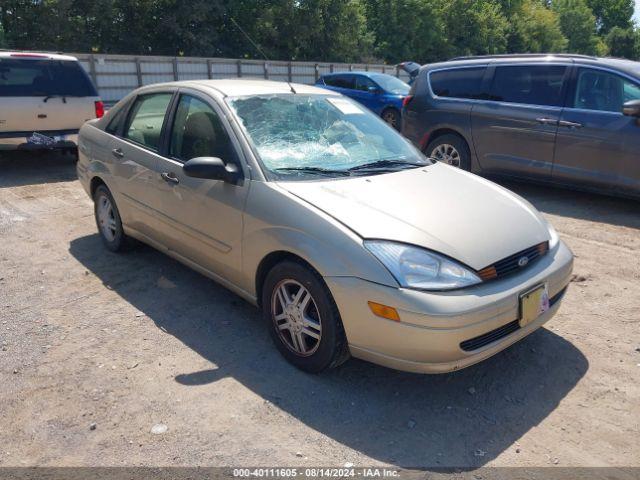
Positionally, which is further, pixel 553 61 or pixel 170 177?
pixel 553 61

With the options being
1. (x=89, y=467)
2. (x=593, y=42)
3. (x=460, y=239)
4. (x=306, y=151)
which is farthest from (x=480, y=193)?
(x=593, y=42)

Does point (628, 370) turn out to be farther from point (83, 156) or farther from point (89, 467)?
point (83, 156)

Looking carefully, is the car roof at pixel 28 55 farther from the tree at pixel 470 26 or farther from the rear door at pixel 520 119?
the tree at pixel 470 26

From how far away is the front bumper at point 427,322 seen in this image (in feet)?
8.92

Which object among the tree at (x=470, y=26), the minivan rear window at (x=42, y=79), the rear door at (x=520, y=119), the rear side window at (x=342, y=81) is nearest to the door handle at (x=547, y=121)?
the rear door at (x=520, y=119)

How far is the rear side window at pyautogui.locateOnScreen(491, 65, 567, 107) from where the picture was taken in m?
6.79

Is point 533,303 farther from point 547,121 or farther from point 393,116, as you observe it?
point 393,116

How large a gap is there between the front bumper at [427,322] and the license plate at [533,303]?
4 centimetres

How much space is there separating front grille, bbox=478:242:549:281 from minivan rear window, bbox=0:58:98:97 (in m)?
7.49

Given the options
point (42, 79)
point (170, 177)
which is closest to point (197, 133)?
point (170, 177)

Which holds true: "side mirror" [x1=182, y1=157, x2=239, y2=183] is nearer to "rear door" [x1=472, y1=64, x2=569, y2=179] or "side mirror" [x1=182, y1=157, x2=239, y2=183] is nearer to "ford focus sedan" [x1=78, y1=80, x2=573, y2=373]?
"ford focus sedan" [x1=78, y1=80, x2=573, y2=373]

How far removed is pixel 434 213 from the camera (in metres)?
3.17

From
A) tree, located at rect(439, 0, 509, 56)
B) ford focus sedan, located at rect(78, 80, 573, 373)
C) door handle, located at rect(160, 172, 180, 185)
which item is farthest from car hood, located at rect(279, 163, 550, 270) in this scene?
tree, located at rect(439, 0, 509, 56)

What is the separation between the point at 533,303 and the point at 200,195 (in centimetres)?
220
